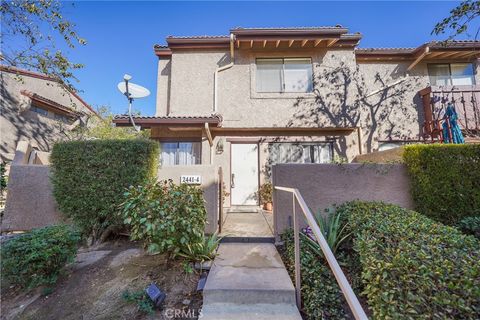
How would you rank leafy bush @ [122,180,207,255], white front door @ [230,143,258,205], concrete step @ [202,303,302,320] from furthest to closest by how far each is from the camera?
white front door @ [230,143,258,205] → leafy bush @ [122,180,207,255] → concrete step @ [202,303,302,320]

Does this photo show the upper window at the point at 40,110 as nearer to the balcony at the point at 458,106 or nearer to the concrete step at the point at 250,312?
the concrete step at the point at 250,312

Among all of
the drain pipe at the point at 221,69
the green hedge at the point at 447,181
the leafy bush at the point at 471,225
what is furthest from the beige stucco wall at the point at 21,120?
the leafy bush at the point at 471,225

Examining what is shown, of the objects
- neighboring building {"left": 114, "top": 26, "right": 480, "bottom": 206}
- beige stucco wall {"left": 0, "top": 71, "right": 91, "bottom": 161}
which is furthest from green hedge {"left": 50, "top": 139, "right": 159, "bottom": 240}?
beige stucco wall {"left": 0, "top": 71, "right": 91, "bottom": 161}

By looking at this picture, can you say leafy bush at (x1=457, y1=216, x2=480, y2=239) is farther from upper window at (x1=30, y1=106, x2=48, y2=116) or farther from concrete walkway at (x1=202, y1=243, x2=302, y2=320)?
upper window at (x1=30, y1=106, x2=48, y2=116)

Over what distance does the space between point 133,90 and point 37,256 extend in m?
5.94

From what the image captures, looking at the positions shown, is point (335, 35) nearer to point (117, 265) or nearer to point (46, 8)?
point (46, 8)

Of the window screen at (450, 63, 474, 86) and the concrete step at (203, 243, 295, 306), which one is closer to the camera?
the concrete step at (203, 243, 295, 306)

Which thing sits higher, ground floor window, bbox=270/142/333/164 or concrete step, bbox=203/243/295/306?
ground floor window, bbox=270/142/333/164

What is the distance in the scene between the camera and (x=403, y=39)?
10.3 metres

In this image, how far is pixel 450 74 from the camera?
9.70m

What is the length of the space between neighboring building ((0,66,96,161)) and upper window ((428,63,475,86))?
17.1 m

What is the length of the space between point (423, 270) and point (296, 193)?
5.27 feet

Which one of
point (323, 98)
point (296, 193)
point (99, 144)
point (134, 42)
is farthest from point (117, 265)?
point (134, 42)

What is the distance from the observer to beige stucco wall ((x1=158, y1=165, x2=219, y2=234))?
474 cm
